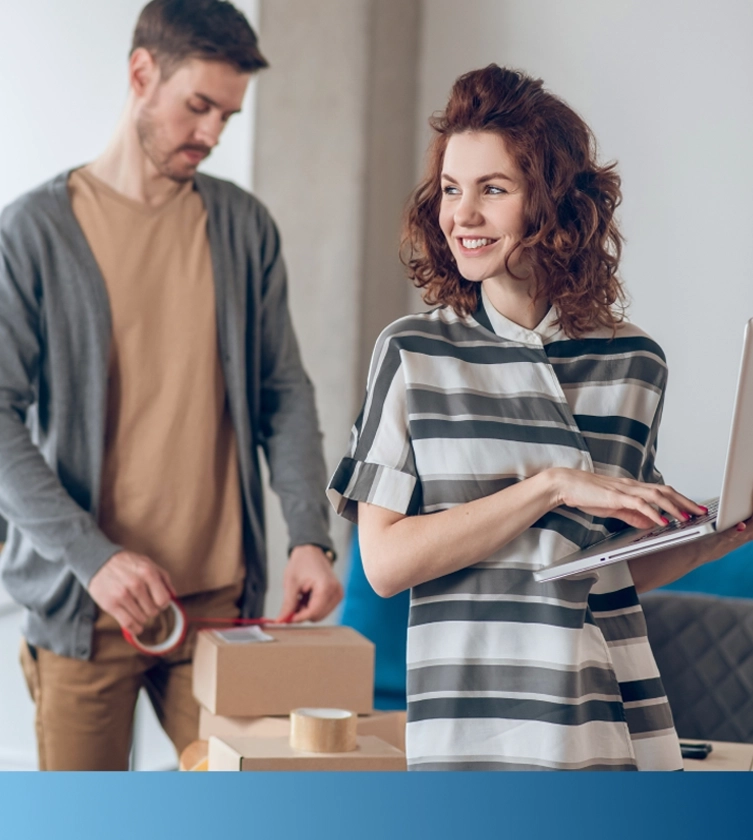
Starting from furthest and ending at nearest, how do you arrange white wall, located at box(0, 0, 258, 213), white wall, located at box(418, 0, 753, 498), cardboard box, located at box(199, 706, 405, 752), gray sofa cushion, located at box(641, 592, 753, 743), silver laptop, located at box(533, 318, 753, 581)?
white wall, located at box(0, 0, 258, 213)
gray sofa cushion, located at box(641, 592, 753, 743)
cardboard box, located at box(199, 706, 405, 752)
white wall, located at box(418, 0, 753, 498)
silver laptop, located at box(533, 318, 753, 581)

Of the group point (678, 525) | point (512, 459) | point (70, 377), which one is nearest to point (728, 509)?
point (678, 525)

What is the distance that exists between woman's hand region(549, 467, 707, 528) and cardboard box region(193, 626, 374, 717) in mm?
617

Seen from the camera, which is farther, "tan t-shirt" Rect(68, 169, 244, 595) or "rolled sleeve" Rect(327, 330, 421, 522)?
"tan t-shirt" Rect(68, 169, 244, 595)

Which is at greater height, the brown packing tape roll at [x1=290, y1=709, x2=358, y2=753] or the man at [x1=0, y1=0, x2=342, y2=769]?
the man at [x1=0, y1=0, x2=342, y2=769]

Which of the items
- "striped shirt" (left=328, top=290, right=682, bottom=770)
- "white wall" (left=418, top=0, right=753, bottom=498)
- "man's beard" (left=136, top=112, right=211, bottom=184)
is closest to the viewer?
"striped shirt" (left=328, top=290, right=682, bottom=770)

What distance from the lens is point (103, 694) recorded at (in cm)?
147

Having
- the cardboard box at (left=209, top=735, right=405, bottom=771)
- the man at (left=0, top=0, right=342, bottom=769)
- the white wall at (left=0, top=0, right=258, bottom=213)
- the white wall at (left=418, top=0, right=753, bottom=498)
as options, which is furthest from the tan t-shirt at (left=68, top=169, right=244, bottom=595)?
the white wall at (left=0, top=0, right=258, bottom=213)

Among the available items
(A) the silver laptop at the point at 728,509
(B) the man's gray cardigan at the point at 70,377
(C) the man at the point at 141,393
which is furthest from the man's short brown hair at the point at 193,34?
(A) the silver laptop at the point at 728,509

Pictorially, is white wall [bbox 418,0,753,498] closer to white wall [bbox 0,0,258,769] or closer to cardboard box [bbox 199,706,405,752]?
cardboard box [bbox 199,706,405,752]

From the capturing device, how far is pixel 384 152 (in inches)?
58.2

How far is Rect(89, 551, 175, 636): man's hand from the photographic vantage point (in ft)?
4.41

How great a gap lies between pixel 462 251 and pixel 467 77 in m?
0.12

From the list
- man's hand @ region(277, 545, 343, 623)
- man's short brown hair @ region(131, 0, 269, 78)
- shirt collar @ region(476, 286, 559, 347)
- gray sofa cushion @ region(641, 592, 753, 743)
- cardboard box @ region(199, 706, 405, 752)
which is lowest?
gray sofa cushion @ region(641, 592, 753, 743)

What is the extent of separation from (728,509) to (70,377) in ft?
3.15
